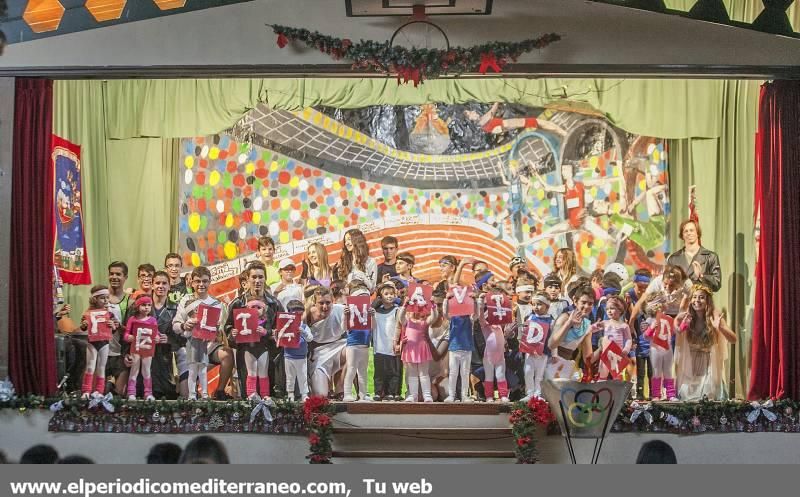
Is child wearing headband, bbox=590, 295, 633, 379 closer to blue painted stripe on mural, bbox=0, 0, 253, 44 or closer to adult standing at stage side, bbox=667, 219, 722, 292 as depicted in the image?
adult standing at stage side, bbox=667, 219, 722, 292

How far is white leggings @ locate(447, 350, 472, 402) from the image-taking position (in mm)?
10905

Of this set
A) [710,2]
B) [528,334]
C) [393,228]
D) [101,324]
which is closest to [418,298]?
[528,334]

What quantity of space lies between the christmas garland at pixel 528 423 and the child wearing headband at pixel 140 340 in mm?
3855

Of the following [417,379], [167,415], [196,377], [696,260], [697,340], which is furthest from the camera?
[696,260]

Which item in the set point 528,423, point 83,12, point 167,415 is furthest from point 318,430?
point 83,12

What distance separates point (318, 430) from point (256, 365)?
1750 millimetres

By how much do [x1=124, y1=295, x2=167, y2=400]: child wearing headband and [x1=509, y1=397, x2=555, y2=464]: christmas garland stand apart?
12.6 ft

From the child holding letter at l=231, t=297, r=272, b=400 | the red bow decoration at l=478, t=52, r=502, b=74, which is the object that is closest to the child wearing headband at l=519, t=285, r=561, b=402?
the red bow decoration at l=478, t=52, r=502, b=74

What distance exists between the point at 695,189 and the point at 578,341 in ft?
9.04

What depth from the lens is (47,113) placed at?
10609 millimetres

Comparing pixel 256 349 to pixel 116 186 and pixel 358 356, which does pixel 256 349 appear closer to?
pixel 358 356

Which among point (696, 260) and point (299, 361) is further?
point (696, 260)

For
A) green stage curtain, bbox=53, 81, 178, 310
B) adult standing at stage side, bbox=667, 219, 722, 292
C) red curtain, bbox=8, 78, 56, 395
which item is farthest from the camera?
green stage curtain, bbox=53, 81, 178, 310

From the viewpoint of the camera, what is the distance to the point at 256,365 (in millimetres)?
11109
